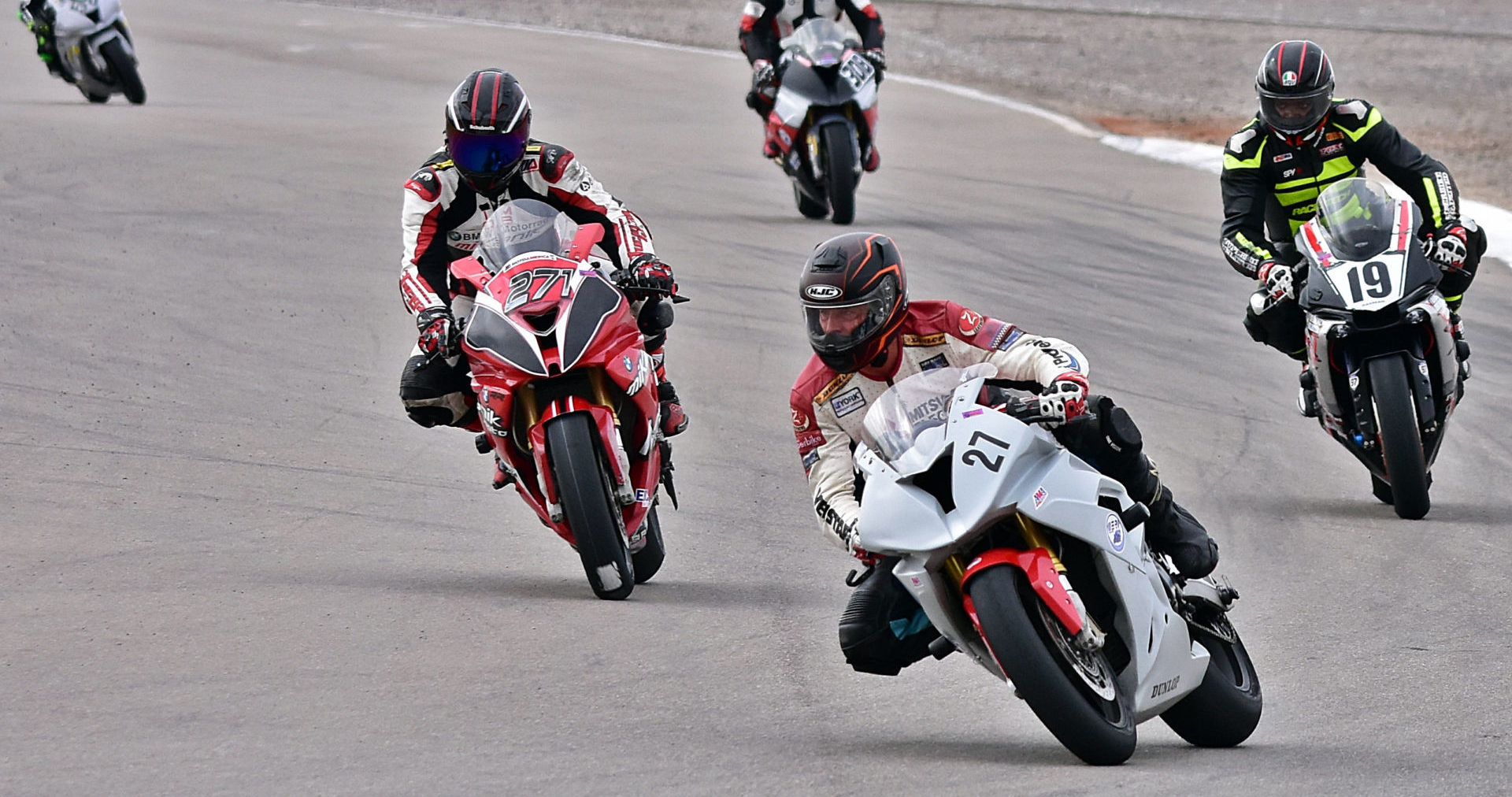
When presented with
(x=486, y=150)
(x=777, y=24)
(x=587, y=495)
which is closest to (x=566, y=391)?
(x=587, y=495)

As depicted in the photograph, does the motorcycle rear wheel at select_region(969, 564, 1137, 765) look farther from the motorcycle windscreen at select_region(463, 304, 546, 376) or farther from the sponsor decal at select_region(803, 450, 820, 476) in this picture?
the motorcycle windscreen at select_region(463, 304, 546, 376)

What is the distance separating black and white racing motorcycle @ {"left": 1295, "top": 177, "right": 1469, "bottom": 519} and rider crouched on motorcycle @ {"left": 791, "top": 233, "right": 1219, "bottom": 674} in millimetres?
2877

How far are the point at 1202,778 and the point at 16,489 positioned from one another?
5263mm

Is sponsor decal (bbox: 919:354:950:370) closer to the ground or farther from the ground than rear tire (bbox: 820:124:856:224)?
farther from the ground

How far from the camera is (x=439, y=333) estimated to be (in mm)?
7160

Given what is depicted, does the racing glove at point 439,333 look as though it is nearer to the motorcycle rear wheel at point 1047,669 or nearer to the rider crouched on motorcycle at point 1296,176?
the motorcycle rear wheel at point 1047,669

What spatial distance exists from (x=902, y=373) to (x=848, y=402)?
0.62ft

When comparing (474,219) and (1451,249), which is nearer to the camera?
(474,219)

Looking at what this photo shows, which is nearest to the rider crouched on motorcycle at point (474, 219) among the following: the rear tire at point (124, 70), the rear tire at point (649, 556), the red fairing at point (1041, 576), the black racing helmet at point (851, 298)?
the rear tire at point (649, 556)

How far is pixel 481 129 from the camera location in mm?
7641

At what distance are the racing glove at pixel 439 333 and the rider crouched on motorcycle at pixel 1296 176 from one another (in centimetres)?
365

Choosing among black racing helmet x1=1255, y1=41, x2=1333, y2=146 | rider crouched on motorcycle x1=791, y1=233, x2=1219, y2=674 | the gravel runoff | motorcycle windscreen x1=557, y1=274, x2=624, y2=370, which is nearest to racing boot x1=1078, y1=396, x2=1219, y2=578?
rider crouched on motorcycle x1=791, y1=233, x2=1219, y2=674

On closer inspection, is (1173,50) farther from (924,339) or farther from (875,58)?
(924,339)

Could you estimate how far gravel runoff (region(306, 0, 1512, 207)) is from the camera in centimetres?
2150
